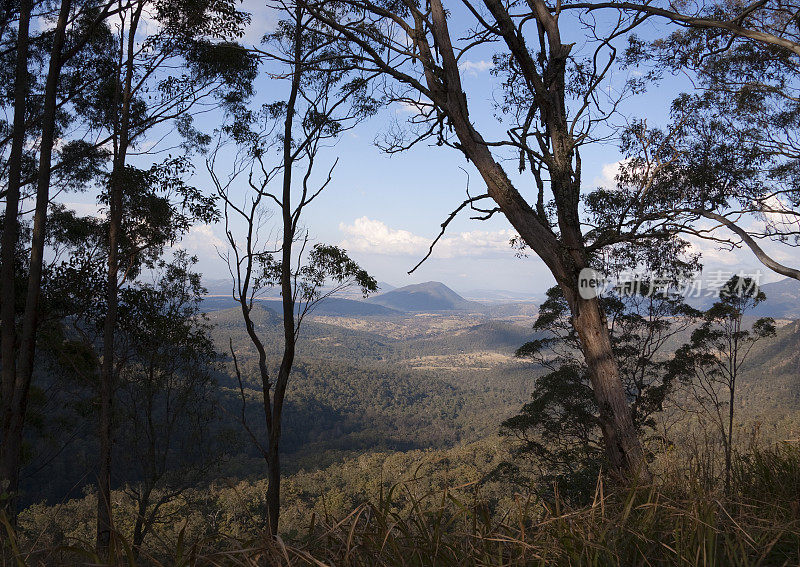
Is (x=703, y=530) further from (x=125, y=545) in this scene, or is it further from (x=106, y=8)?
(x=106, y=8)

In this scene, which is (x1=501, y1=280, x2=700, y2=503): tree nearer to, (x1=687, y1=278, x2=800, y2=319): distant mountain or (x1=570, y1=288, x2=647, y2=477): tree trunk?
(x1=570, y1=288, x2=647, y2=477): tree trunk

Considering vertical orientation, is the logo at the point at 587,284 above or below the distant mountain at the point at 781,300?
below

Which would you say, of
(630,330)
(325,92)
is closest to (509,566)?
(325,92)

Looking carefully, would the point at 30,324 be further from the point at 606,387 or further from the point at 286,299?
the point at 606,387

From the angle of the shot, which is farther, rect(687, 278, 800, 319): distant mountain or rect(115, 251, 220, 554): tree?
rect(687, 278, 800, 319): distant mountain

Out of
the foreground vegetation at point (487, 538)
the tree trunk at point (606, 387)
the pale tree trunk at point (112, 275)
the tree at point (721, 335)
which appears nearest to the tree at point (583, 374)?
the tree at point (721, 335)

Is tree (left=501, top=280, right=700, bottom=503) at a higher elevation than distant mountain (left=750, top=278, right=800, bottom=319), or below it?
below

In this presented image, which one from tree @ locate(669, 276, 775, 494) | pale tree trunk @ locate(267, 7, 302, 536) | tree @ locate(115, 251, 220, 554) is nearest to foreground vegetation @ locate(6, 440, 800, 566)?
pale tree trunk @ locate(267, 7, 302, 536)

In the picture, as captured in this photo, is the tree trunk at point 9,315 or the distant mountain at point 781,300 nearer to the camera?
the tree trunk at point 9,315

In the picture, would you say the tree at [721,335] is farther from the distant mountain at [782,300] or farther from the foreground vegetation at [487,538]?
the distant mountain at [782,300]

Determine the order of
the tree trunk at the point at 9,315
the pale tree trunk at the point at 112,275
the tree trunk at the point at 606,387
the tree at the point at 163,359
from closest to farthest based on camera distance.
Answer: the tree trunk at the point at 606,387
the tree trunk at the point at 9,315
the pale tree trunk at the point at 112,275
the tree at the point at 163,359

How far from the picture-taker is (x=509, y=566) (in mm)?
1032

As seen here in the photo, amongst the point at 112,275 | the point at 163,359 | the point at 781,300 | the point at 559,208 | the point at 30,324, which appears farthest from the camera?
the point at 781,300

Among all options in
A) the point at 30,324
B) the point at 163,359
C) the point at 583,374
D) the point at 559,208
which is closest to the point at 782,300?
the point at 583,374
